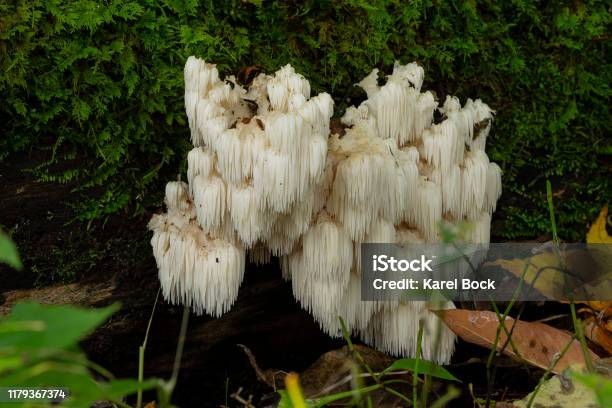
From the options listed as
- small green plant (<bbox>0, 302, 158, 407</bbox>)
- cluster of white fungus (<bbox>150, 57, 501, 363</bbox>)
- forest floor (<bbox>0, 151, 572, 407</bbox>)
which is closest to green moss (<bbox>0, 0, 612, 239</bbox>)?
forest floor (<bbox>0, 151, 572, 407</bbox>)

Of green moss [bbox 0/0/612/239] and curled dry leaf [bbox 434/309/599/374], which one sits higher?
green moss [bbox 0/0/612/239]

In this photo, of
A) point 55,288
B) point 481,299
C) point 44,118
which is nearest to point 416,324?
point 481,299

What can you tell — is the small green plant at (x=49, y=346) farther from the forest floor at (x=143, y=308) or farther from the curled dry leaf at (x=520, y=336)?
the curled dry leaf at (x=520, y=336)

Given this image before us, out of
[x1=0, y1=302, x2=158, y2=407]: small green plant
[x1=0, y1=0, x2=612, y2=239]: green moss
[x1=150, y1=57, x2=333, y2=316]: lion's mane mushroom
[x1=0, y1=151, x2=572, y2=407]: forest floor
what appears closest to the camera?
[x1=0, y1=302, x2=158, y2=407]: small green plant

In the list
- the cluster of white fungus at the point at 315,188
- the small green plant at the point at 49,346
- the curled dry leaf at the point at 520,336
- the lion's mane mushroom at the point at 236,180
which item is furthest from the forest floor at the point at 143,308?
the small green plant at the point at 49,346

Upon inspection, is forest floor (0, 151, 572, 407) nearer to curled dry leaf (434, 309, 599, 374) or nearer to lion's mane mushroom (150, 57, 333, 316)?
curled dry leaf (434, 309, 599, 374)

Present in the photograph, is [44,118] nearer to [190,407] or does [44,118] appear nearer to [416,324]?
[190,407]

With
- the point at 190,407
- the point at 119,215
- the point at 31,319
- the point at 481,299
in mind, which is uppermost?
the point at 31,319

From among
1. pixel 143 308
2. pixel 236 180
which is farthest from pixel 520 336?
pixel 143 308
